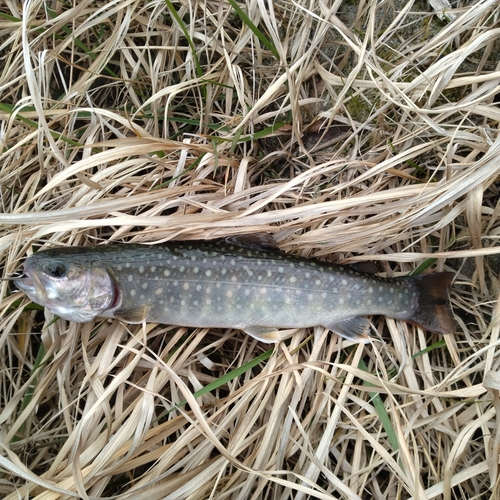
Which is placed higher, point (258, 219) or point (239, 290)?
point (258, 219)

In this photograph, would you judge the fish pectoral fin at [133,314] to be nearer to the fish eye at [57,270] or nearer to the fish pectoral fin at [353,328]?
the fish eye at [57,270]

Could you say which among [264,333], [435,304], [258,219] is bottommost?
[264,333]

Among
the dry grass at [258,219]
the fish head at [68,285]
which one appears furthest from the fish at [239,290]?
the dry grass at [258,219]

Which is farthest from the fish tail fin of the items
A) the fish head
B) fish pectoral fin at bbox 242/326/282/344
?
the fish head

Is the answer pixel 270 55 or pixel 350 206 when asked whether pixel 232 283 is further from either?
pixel 270 55

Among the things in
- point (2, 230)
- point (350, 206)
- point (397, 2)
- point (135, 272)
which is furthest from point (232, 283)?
point (397, 2)

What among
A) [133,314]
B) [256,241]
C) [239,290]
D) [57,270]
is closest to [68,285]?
[57,270]

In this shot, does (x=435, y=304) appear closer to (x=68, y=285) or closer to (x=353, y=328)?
(x=353, y=328)
